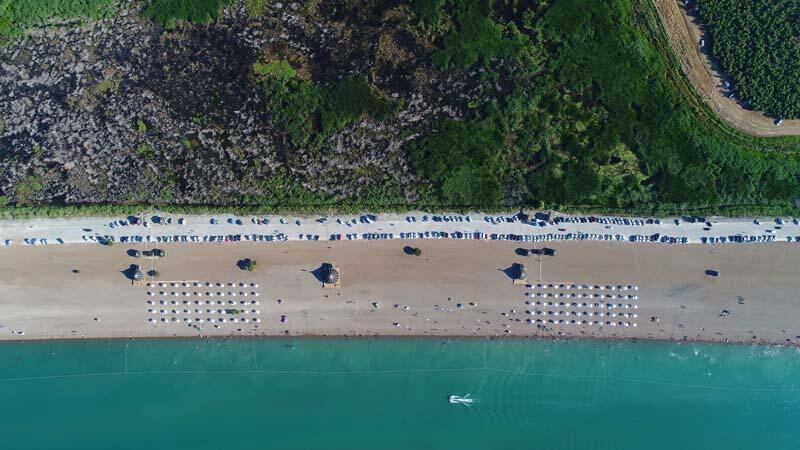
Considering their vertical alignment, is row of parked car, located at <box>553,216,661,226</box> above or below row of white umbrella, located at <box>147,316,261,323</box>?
above

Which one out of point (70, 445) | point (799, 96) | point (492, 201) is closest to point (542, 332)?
point (492, 201)

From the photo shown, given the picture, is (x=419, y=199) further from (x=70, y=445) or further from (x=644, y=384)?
(x=70, y=445)

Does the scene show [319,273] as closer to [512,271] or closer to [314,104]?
[314,104]

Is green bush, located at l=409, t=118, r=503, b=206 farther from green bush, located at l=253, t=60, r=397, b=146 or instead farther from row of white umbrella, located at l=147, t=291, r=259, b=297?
row of white umbrella, located at l=147, t=291, r=259, b=297

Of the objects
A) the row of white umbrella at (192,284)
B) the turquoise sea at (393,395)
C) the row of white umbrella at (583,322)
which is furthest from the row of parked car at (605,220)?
the row of white umbrella at (192,284)

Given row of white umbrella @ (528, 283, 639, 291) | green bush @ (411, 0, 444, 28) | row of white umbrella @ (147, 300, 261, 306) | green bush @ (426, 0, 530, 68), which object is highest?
green bush @ (411, 0, 444, 28)

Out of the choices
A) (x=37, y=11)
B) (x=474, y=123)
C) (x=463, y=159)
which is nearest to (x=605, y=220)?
(x=463, y=159)

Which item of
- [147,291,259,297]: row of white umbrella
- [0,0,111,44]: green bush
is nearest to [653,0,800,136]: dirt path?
[147,291,259,297]: row of white umbrella
